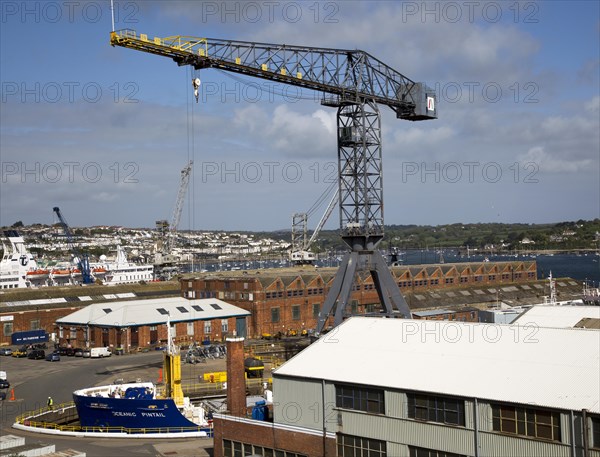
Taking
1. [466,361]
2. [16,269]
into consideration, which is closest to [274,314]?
[466,361]

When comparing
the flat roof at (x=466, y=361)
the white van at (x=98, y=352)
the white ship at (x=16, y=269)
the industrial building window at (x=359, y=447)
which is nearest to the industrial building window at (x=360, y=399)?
the flat roof at (x=466, y=361)

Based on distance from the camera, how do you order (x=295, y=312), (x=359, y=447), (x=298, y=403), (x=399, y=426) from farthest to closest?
1. (x=295, y=312)
2. (x=298, y=403)
3. (x=359, y=447)
4. (x=399, y=426)

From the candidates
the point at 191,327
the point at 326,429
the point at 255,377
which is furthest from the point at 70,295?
the point at 326,429

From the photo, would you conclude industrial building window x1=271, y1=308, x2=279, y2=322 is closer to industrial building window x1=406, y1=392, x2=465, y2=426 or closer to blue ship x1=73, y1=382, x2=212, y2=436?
blue ship x1=73, y1=382, x2=212, y2=436

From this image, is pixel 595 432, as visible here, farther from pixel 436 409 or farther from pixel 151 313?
pixel 151 313

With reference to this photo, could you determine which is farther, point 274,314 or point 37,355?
point 274,314

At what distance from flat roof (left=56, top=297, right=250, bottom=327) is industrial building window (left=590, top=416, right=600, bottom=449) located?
158 ft

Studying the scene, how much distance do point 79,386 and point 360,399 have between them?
2882 cm

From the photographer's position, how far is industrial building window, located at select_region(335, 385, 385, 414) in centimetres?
2294

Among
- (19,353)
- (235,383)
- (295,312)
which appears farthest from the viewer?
(295,312)

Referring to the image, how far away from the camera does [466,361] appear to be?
73.7 feet

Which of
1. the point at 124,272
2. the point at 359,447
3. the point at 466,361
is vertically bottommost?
the point at 124,272

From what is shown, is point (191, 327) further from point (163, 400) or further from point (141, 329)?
point (163, 400)

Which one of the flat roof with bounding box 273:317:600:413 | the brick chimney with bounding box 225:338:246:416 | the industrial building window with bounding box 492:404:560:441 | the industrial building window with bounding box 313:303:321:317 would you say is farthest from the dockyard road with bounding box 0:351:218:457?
the industrial building window with bounding box 313:303:321:317
